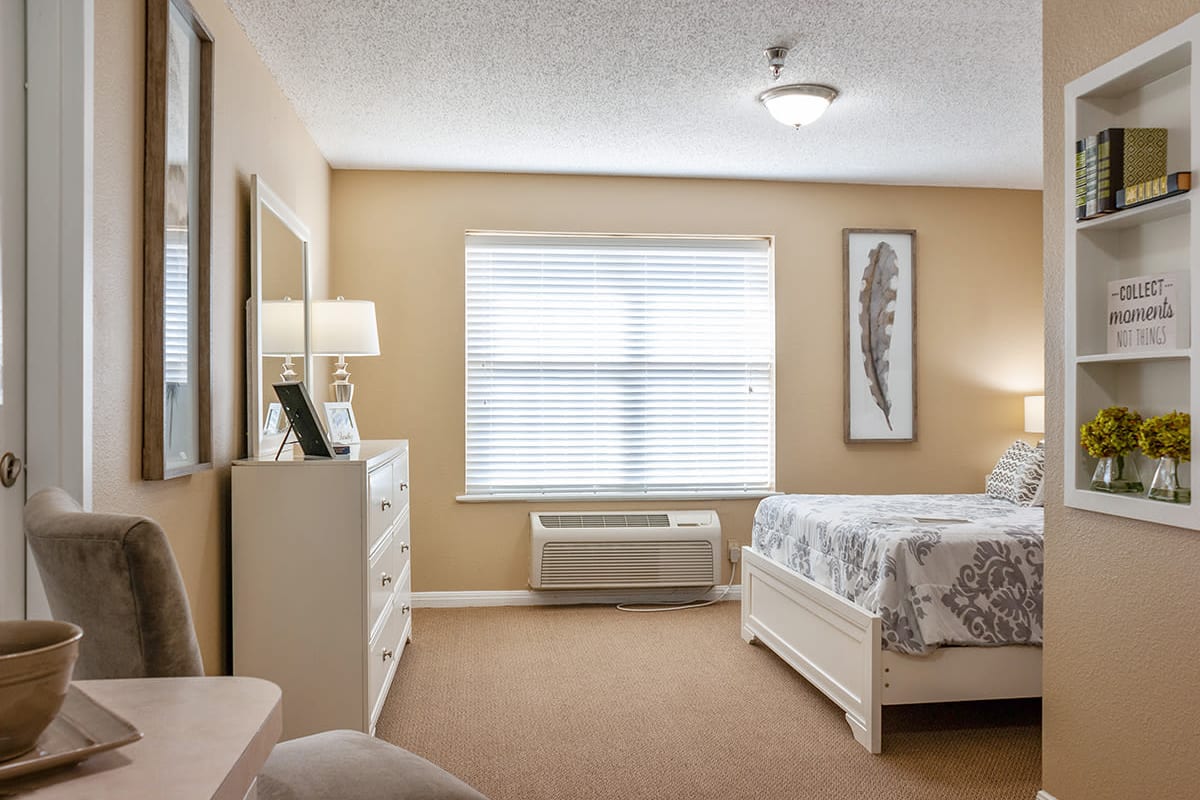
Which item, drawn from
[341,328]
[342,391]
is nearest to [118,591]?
[341,328]

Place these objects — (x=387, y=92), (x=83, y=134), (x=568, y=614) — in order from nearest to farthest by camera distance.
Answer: (x=83, y=134) → (x=387, y=92) → (x=568, y=614)

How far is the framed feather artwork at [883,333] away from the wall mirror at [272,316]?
3.21m

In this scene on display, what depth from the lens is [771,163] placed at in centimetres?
500

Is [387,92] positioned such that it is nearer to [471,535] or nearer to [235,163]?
[235,163]

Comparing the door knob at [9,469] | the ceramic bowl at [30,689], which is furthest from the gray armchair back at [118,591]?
the door knob at [9,469]

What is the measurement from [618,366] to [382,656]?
254 centimetres

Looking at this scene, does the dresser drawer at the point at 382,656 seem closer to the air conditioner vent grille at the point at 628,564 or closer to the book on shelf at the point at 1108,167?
the air conditioner vent grille at the point at 628,564

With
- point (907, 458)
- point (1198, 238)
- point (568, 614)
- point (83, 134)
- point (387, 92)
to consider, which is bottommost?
point (568, 614)

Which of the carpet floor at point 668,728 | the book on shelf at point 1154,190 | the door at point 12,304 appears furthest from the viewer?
the carpet floor at point 668,728

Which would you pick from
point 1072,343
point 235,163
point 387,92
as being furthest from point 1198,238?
point 387,92

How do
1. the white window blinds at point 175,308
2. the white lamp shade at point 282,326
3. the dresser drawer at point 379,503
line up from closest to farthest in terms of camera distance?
the white window blinds at point 175,308
the dresser drawer at point 379,503
the white lamp shade at point 282,326

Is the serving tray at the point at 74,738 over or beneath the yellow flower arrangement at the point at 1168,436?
beneath

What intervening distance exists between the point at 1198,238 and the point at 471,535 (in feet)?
13.0

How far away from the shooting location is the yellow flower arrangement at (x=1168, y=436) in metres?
1.99
